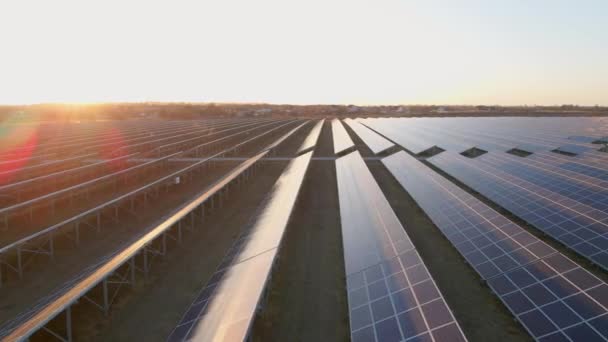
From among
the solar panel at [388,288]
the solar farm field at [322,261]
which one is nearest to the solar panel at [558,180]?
the solar farm field at [322,261]

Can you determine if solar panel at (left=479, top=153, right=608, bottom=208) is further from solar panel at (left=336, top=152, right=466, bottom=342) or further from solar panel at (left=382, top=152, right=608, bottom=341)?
solar panel at (left=336, top=152, right=466, bottom=342)

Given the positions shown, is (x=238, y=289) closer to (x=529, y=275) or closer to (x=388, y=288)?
(x=388, y=288)

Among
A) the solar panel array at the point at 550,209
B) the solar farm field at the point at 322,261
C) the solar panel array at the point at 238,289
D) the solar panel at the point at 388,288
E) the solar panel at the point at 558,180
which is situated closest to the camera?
the solar panel at the point at 388,288

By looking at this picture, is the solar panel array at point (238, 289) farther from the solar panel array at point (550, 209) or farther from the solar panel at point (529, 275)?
the solar panel array at point (550, 209)

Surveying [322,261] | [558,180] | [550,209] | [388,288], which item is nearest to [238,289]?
[388,288]

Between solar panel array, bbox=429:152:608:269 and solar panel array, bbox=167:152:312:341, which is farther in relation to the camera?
solar panel array, bbox=429:152:608:269

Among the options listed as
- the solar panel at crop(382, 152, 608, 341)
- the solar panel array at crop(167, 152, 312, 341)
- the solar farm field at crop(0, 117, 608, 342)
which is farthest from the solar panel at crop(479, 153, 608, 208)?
the solar panel array at crop(167, 152, 312, 341)
